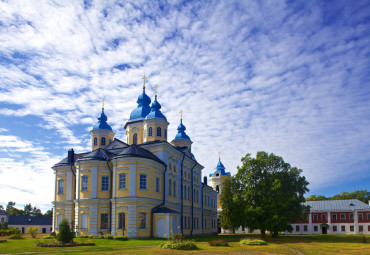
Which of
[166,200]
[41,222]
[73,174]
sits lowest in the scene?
[41,222]

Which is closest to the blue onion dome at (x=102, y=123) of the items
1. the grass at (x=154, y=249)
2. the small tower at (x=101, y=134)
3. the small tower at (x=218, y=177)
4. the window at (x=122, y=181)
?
the small tower at (x=101, y=134)

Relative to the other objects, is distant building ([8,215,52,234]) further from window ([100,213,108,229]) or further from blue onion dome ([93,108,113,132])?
window ([100,213,108,229])

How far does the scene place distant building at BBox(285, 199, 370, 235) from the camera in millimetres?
67875

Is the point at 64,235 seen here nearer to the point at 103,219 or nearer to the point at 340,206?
the point at 103,219

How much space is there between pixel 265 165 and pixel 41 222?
198 ft

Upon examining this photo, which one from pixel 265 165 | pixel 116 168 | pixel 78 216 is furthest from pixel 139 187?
pixel 265 165

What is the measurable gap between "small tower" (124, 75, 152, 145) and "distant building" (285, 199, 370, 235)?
126 feet

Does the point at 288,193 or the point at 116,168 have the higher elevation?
the point at 116,168

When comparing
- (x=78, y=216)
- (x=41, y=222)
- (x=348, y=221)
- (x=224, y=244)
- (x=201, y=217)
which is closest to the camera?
(x=224, y=244)

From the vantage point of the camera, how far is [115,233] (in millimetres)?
35875

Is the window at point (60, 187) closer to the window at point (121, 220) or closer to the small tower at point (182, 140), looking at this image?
the window at point (121, 220)

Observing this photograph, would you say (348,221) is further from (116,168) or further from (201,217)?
(116,168)

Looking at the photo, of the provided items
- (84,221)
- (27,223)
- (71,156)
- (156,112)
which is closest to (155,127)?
(156,112)

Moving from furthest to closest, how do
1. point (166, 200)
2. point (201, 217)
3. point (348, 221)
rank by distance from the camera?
point (348, 221), point (201, 217), point (166, 200)
